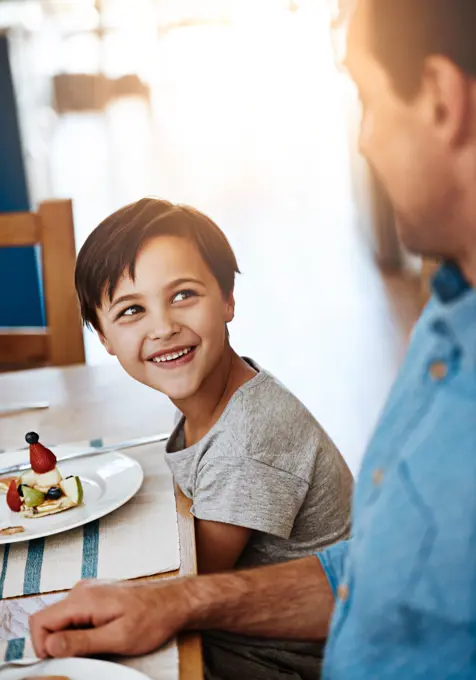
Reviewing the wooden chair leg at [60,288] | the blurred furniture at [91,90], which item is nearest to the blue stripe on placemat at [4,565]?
the wooden chair leg at [60,288]

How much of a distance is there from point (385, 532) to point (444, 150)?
0.15 metres

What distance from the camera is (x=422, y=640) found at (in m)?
0.38

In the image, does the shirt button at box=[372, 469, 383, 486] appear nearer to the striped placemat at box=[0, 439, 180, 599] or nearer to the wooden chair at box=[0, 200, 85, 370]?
the striped placemat at box=[0, 439, 180, 599]

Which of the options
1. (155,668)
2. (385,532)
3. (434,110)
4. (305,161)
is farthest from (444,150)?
(305,161)

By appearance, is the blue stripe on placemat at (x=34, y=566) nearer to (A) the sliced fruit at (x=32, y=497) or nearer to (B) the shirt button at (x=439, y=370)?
(A) the sliced fruit at (x=32, y=497)

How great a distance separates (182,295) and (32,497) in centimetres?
20

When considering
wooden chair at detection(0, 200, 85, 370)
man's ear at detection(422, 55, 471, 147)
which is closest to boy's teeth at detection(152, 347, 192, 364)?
man's ear at detection(422, 55, 471, 147)

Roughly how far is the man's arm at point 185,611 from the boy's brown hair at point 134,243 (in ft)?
0.63

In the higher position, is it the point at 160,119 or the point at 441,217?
the point at 441,217

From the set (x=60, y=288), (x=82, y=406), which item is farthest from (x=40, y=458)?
(x=60, y=288)

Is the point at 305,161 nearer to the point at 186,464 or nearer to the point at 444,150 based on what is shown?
the point at 186,464

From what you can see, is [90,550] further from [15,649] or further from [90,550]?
[15,649]

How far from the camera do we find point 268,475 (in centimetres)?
70

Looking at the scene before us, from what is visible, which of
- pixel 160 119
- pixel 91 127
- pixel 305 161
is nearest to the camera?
pixel 305 161
